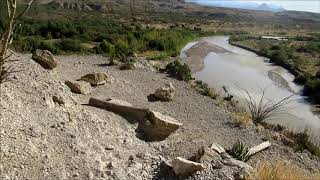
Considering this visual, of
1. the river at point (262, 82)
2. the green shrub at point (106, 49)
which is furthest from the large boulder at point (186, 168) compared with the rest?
the green shrub at point (106, 49)

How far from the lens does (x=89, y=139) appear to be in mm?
11117

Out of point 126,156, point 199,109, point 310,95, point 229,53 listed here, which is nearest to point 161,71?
point 199,109

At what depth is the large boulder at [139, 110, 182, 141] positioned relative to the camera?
45.4 ft

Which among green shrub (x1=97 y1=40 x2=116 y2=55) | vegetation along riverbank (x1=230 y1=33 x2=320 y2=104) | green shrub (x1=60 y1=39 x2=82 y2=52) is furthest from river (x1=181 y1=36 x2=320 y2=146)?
green shrub (x1=60 y1=39 x2=82 y2=52)

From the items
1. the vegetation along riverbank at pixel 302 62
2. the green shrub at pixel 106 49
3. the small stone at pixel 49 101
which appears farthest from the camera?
the green shrub at pixel 106 49

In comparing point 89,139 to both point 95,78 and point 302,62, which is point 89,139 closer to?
point 95,78

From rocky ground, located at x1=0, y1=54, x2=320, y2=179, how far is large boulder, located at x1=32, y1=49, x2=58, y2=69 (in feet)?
7.37

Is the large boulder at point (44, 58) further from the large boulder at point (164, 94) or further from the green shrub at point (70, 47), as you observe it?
the green shrub at point (70, 47)

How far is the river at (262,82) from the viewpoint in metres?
23.0

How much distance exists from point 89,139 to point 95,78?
9053mm

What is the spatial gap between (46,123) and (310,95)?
25.0 m

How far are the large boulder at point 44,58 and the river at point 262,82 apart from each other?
10.6 m

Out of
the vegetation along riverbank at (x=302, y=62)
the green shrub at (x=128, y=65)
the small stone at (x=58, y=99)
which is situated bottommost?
the vegetation along riverbank at (x=302, y=62)

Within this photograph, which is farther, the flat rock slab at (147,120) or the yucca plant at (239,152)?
the flat rock slab at (147,120)
